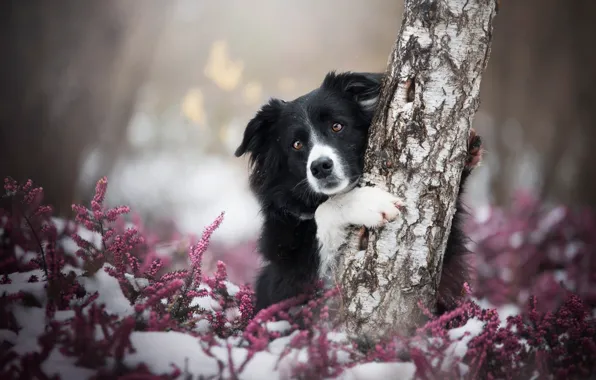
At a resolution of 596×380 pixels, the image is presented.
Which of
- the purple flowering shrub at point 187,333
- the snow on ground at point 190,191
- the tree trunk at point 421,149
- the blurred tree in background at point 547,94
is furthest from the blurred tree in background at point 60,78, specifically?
the blurred tree in background at point 547,94

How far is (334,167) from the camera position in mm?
2934

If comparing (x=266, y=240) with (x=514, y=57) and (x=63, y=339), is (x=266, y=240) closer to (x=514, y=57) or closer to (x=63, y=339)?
(x=63, y=339)

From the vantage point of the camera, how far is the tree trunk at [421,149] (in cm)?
225

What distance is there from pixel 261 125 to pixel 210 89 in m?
8.20

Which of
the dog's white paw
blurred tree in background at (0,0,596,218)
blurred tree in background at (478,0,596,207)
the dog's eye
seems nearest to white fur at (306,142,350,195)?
the dog's eye

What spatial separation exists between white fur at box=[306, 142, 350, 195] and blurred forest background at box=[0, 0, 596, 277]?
1.85 meters

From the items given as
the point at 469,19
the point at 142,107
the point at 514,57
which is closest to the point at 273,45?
the point at 142,107

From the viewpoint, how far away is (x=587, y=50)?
6.91m

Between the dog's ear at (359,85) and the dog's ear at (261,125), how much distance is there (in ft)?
1.37

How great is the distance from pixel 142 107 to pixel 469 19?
11512 millimetres

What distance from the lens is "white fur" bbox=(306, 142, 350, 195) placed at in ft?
9.64

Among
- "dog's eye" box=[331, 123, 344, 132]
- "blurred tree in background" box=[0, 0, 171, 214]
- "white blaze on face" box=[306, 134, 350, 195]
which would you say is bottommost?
"white blaze on face" box=[306, 134, 350, 195]

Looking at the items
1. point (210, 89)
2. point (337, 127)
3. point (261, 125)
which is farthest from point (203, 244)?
point (210, 89)

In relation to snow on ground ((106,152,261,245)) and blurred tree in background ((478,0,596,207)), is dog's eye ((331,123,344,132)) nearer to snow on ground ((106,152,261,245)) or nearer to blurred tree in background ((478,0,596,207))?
snow on ground ((106,152,261,245))
